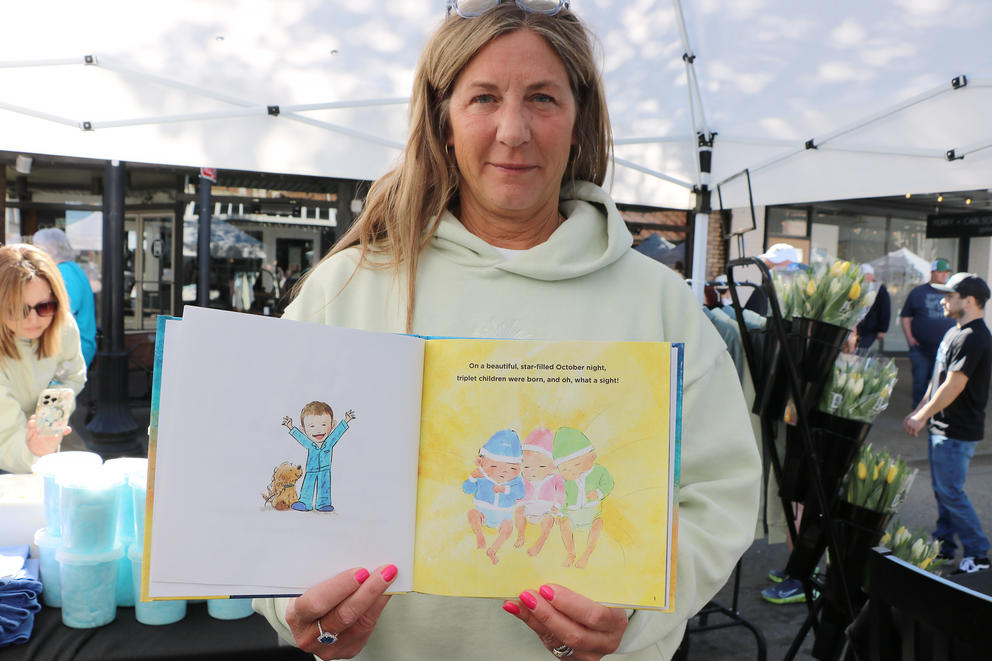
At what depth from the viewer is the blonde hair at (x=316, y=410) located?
3.02 ft

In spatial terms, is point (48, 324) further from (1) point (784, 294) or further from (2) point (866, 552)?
(2) point (866, 552)

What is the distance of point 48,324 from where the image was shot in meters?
3.17

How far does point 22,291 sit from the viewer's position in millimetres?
3066

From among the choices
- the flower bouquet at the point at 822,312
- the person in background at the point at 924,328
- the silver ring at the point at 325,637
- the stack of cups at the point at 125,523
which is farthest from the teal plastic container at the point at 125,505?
the person in background at the point at 924,328

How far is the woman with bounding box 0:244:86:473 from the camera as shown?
2797 mm

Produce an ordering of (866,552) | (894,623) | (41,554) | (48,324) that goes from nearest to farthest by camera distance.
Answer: (894,623) < (41,554) < (866,552) < (48,324)

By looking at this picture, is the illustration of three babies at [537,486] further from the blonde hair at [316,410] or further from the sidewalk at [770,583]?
the sidewalk at [770,583]

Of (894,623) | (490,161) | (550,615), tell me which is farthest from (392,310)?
(894,623)

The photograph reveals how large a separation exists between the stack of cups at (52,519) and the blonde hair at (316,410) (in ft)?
4.24

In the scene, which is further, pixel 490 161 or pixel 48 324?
pixel 48 324

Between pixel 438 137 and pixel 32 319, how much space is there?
266cm

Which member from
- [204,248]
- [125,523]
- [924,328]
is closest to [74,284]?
[204,248]

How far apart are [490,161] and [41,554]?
1756 mm

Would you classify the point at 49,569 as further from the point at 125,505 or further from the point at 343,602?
the point at 343,602
